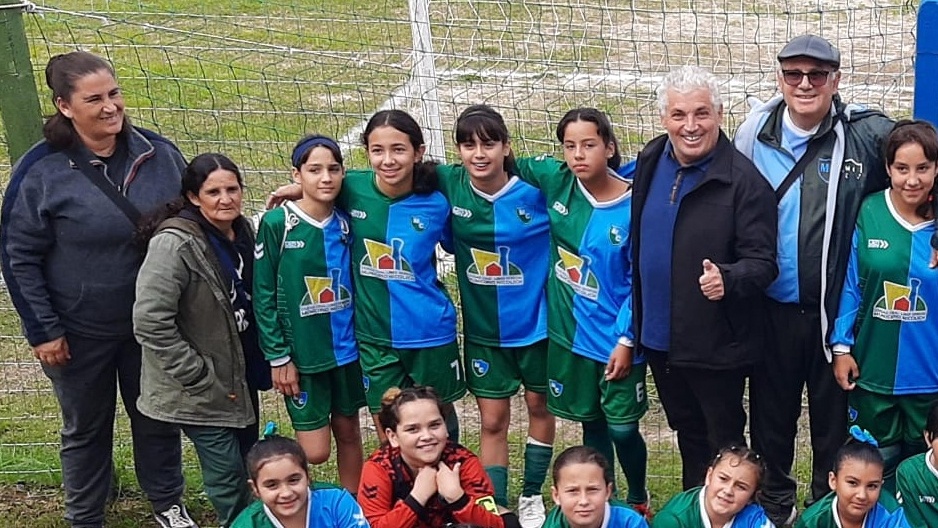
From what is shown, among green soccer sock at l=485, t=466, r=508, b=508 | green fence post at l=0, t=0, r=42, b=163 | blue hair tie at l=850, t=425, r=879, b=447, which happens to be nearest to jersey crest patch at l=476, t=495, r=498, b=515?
green soccer sock at l=485, t=466, r=508, b=508

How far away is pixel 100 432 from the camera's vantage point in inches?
187

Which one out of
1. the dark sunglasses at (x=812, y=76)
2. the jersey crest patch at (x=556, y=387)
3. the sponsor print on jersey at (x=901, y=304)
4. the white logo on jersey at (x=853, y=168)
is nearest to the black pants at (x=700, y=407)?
the jersey crest patch at (x=556, y=387)

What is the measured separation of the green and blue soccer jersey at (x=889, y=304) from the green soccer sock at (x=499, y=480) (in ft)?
4.52

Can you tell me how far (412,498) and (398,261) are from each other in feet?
2.79

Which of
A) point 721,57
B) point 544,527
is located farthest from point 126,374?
point 721,57

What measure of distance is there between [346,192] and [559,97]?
4.93 m

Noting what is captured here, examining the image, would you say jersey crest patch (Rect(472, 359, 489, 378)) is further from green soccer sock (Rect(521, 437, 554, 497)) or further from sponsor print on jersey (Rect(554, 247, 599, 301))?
sponsor print on jersey (Rect(554, 247, 599, 301))

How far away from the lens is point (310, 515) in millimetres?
4223

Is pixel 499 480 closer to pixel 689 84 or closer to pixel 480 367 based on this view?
pixel 480 367

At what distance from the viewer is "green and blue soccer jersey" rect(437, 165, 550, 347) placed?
179 inches

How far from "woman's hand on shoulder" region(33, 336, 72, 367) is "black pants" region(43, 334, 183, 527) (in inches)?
1.7

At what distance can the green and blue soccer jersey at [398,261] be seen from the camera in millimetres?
4562

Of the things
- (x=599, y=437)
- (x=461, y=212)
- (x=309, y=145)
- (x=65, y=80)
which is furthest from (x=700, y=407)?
(x=65, y=80)

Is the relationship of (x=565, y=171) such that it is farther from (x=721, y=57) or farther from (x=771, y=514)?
(x=721, y=57)
